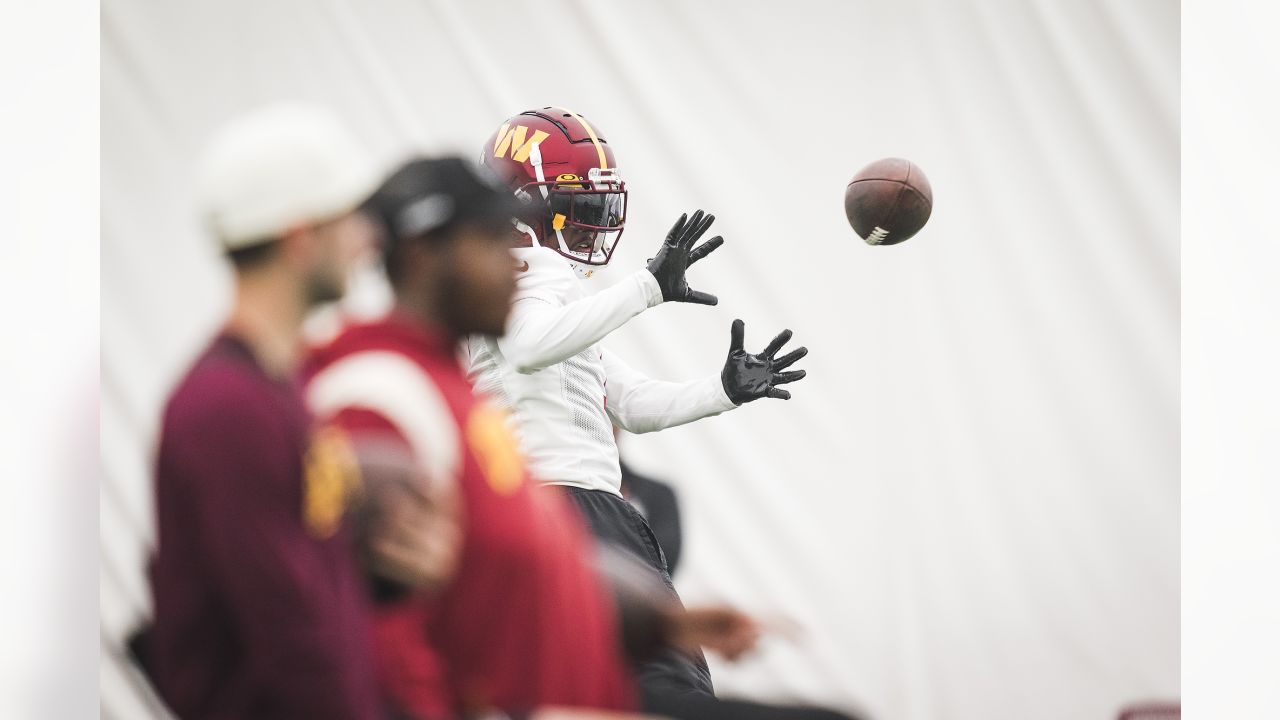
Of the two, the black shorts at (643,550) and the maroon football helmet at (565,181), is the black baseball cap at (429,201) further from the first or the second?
the maroon football helmet at (565,181)

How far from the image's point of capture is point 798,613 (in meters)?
4.20

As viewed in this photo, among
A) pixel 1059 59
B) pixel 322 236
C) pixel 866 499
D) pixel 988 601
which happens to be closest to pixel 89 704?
pixel 866 499

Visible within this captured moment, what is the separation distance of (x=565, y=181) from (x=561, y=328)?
42cm

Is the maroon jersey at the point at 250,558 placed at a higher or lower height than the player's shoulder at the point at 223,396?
lower

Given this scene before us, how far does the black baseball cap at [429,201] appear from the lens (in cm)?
156

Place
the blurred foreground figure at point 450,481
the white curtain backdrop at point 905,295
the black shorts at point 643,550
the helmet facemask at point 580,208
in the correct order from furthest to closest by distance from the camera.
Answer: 1. the white curtain backdrop at point 905,295
2. the helmet facemask at point 580,208
3. the black shorts at point 643,550
4. the blurred foreground figure at point 450,481

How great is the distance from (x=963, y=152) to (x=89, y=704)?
285 centimetres

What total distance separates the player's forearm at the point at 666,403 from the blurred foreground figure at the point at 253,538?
158 cm

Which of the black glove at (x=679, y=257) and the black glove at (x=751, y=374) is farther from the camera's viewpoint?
the black glove at (x=751, y=374)

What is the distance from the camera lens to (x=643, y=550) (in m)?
2.64

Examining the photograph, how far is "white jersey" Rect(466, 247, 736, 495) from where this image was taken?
251 centimetres

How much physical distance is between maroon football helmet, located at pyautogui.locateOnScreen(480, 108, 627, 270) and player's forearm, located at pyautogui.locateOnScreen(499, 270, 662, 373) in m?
0.29

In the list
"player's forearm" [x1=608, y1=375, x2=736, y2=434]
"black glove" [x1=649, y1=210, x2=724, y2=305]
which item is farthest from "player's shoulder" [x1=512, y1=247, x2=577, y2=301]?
"player's forearm" [x1=608, y1=375, x2=736, y2=434]

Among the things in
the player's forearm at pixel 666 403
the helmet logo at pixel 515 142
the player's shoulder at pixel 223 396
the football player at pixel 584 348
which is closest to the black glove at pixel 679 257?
the football player at pixel 584 348
